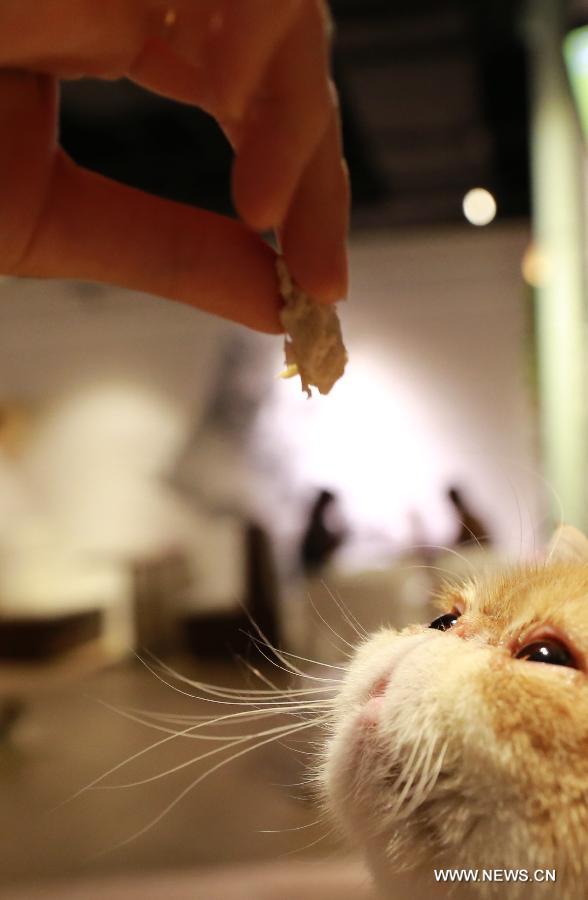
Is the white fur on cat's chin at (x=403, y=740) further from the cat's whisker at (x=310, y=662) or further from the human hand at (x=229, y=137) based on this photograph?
the human hand at (x=229, y=137)

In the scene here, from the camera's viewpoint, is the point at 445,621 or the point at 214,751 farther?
the point at 214,751

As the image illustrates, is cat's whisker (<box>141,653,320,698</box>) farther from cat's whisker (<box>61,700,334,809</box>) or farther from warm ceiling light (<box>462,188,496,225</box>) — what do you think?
warm ceiling light (<box>462,188,496,225</box>)

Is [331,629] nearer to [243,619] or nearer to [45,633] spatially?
[243,619]

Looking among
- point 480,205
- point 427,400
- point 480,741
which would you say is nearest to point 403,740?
point 480,741

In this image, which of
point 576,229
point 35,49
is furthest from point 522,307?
point 35,49

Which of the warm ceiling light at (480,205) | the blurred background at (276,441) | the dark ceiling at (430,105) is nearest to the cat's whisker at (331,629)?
the blurred background at (276,441)

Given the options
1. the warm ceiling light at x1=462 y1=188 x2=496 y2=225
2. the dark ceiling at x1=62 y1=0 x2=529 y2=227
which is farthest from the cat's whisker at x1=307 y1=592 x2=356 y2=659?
the warm ceiling light at x1=462 y1=188 x2=496 y2=225

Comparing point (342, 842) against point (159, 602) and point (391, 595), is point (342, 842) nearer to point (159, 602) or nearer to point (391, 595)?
point (391, 595)
